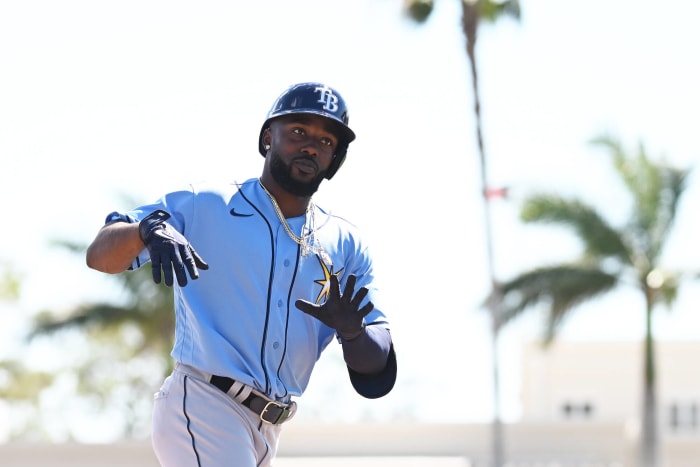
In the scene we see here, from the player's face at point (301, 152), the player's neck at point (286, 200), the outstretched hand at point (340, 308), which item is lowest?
the outstretched hand at point (340, 308)

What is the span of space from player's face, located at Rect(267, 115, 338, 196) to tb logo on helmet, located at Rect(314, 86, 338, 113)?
0.05m

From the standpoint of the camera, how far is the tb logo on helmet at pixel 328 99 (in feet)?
15.8

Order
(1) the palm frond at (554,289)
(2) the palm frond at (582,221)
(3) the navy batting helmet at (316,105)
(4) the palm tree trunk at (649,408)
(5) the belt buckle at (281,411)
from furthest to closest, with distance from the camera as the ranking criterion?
(4) the palm tree trunk at (649,408) → (1) the palm frond at (554,289) → (2) the palm frond at (582,221) → (3) the navy batting helmet at (316,105) → (5) the belt buckle at (281,411)

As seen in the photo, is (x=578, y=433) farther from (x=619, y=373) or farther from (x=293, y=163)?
(x=293, y=163)

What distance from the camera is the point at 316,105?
4.80 meters

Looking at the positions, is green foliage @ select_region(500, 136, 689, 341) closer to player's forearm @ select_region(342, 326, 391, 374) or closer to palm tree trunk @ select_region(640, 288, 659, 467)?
palm tree trunk @ select_region(640, 288, 659, 467)

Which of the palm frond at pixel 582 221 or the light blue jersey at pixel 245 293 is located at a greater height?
the light blue jersey at pixel 245 293

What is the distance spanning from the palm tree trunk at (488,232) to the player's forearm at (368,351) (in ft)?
53.8

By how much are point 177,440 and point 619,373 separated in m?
42.3

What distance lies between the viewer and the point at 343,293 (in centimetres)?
440

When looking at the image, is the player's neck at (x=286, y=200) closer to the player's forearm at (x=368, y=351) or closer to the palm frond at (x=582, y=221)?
the player's forearm at (x=368, y=351)

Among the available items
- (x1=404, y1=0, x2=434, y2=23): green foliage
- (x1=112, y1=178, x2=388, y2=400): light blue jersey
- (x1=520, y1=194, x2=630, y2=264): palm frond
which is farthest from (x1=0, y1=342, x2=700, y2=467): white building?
(x1=112, y1=178, x2=388, y2=400): light blue jersey

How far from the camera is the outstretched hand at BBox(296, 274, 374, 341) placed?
436 centimetres

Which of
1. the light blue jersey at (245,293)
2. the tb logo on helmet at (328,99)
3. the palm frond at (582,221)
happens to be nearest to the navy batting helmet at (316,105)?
the tb logo on helmet at (328,99)
